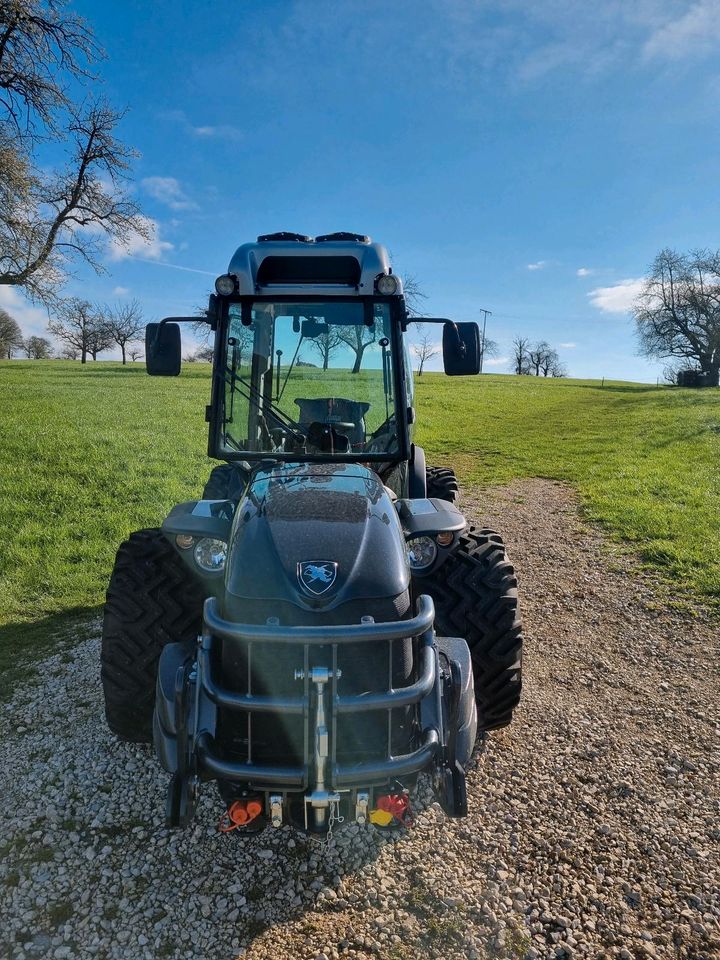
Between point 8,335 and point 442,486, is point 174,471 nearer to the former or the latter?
point 442,486

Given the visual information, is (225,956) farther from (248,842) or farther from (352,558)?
(352,558)

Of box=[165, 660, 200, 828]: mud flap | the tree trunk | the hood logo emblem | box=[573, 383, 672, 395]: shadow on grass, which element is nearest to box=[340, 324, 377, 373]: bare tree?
the tree trunk

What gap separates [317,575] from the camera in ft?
7.48

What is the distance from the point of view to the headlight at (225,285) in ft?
11.4

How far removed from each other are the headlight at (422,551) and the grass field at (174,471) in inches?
125

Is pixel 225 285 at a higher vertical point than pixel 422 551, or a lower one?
higher

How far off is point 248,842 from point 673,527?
23.5ft

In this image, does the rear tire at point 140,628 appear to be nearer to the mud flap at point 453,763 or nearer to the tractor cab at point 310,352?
the tractor cab at point 310,352

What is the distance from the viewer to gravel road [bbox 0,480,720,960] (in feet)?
7.47

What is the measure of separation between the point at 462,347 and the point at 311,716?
2407 mm

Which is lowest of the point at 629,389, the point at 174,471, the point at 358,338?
the point at 174,471

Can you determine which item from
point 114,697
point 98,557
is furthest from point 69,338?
point 114,697

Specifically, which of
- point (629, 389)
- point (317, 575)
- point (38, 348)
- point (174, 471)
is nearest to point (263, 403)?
point (317, 575)

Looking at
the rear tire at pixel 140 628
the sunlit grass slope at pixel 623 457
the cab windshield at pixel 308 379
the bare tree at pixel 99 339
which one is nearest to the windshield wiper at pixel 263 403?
the cab windshield at pixel 308 379
